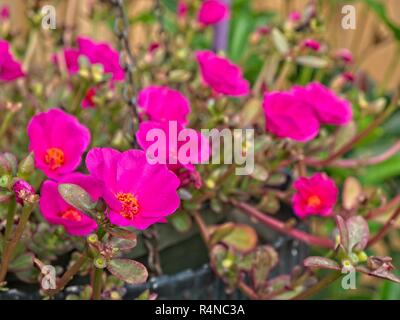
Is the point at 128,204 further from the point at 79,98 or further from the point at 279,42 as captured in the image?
the point at 279,42

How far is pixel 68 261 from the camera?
1.68 ft

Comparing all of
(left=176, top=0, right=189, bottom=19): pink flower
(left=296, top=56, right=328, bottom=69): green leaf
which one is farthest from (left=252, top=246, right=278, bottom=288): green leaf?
(left=176, top=0, right=189, bottom=19): pink flower

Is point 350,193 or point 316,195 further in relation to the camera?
point 350,193

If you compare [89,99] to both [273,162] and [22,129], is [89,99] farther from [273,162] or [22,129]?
[273,162]

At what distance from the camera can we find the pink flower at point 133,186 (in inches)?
13.8

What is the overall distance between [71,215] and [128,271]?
75 millimetres

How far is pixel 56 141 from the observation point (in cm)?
45

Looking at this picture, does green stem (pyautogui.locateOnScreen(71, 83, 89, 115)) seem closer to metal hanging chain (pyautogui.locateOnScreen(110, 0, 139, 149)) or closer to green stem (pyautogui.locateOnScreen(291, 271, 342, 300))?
metal hanging chain (pyautogui.locateOnScreen(110, 0, 139, 149))

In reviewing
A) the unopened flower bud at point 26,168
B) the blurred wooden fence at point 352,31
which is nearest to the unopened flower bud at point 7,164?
the unopened flower bud at point 26,168

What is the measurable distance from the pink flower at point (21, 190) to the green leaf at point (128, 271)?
0.06 m

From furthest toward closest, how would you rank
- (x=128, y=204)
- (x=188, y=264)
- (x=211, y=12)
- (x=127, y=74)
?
(x=211, y=12)
(x=188, y=264)
(x=127, y=74)
(x=128, y=204)

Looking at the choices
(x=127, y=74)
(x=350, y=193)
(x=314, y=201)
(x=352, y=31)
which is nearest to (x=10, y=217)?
(x=127, y=74)

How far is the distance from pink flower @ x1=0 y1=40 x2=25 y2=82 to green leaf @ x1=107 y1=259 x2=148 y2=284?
0.20 metres
